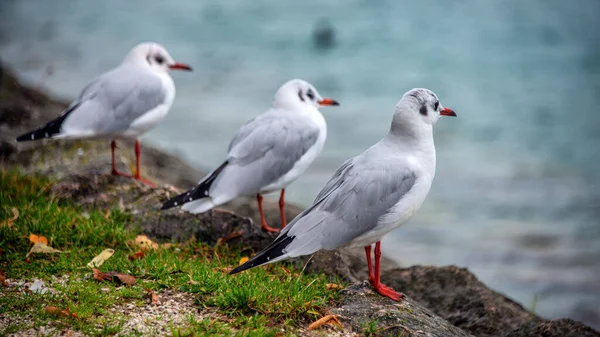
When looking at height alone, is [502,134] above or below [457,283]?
above

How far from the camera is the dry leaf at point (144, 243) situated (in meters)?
5.56

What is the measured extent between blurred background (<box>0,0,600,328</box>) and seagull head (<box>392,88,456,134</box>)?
1.93 m

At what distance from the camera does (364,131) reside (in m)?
13.7

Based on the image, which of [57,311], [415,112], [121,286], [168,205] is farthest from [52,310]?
[415,112]

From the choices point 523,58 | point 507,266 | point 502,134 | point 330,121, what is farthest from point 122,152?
point 523,58

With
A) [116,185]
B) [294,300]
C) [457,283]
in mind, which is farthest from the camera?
[116,185]

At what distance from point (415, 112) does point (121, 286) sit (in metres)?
2.19

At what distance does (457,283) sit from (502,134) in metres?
9.35

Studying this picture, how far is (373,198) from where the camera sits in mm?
4703

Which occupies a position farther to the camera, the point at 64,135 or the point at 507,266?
the point at 507,266

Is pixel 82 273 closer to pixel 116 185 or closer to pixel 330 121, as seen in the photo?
pixel 116 185

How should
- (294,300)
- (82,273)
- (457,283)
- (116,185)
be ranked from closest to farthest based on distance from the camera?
(294,300)
(82,273)
(457,283)
(116,185)

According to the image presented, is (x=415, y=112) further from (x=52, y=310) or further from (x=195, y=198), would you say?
(x=52, y=310)

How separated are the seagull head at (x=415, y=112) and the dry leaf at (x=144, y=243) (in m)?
2.04
